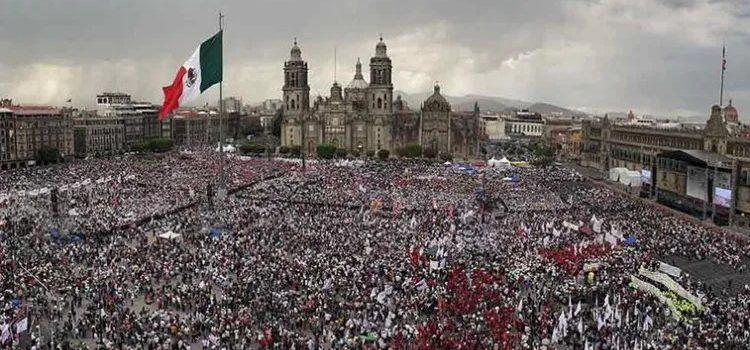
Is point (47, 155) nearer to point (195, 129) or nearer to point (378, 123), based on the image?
point (378, 123)

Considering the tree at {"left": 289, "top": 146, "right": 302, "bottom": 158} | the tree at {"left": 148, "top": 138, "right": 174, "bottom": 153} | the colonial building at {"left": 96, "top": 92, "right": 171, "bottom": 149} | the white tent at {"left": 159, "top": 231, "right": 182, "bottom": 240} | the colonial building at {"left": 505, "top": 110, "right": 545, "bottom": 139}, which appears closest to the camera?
the white tent at {"left": 159, "top": 231, "right": 182, "bottom": 240}

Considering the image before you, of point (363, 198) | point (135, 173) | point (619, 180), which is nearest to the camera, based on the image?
point (363, 198)

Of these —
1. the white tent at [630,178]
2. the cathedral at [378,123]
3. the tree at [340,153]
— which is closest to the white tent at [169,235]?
the white tent at [630,178]

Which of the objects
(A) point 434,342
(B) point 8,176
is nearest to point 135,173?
(B) point 8,176

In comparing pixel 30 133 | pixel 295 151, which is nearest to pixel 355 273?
pixel 295 151

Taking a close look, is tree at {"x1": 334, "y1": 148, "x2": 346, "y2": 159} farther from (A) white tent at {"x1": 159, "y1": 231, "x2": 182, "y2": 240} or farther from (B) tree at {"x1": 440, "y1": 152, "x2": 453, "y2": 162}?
(A) white tent at {"x1": 159, "y1": 231, "x2": 182, "y2": 240}

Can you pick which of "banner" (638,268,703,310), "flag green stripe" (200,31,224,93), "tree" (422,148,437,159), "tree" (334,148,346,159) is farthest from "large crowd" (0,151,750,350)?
"tree" (334,148,346,159)

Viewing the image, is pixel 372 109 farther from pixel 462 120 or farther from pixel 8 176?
pixel 8 176
